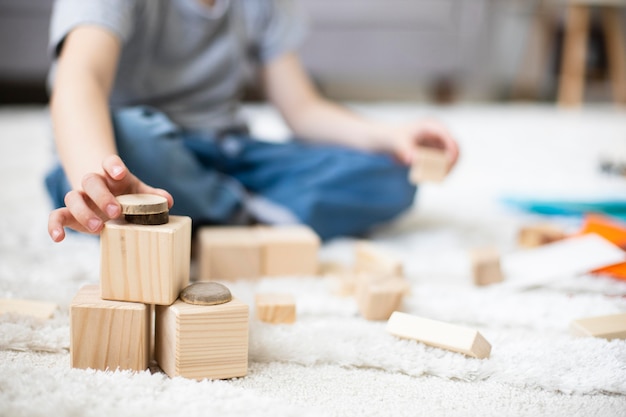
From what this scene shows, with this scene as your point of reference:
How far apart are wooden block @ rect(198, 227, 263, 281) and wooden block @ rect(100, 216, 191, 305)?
0.25 meters

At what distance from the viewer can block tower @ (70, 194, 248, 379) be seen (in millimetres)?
472

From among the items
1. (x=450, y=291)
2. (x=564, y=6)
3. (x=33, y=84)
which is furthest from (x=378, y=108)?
(x=450, y=291)

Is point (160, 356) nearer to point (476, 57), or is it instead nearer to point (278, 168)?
point (278, 168)

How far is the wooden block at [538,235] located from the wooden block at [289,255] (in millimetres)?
320

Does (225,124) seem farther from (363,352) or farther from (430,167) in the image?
(363,352)

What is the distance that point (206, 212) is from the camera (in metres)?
0.86

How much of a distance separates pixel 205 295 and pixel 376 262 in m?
0.32

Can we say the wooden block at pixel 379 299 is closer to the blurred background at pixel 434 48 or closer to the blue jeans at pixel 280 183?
the blue jeans at pixel 280 183

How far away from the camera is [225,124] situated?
1.01 m

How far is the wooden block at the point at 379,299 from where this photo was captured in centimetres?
63

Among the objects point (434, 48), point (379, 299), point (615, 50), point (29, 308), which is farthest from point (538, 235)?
point (615, 50)

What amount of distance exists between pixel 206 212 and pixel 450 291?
0.32 meters

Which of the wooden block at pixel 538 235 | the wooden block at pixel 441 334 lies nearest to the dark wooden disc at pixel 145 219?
the wooden block at pixel 441 334

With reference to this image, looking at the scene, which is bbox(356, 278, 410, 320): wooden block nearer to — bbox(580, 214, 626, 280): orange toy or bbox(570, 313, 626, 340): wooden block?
bbox(570, 313, 626, 340): wooden block
